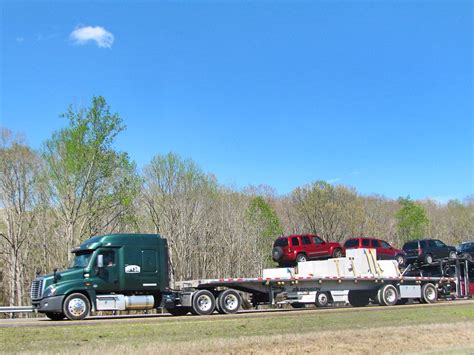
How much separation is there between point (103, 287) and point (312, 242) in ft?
40.8

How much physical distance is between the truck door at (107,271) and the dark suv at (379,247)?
14.5 m

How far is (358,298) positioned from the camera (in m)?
29.4

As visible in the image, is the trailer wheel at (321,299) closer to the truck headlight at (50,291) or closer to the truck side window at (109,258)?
the truck side window at (109,258)

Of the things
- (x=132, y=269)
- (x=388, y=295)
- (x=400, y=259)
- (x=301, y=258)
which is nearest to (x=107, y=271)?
(x=132, y=269)

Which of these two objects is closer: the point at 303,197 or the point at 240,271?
the point at 240,271

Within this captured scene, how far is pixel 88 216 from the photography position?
148 feet

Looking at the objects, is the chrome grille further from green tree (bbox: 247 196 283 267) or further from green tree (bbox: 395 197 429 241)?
green tree (bbox: 395 197 429 241)

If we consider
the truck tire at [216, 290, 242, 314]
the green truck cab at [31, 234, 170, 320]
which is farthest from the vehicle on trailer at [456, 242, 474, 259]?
the green truck cab at [31, 234, 170, 320]

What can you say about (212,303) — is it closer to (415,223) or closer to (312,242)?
(312,242)

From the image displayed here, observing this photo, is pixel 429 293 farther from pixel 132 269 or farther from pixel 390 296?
pixel 132 269

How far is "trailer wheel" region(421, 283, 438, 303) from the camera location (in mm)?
30641

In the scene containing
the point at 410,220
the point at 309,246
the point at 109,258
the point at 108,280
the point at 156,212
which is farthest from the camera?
the point at 410,220

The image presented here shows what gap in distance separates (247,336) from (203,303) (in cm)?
982

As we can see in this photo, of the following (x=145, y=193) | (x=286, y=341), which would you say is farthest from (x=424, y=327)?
(x=145, y=193)
